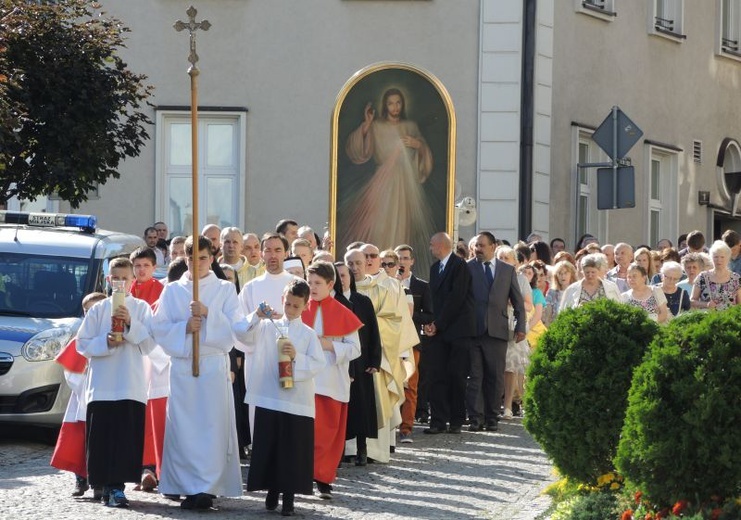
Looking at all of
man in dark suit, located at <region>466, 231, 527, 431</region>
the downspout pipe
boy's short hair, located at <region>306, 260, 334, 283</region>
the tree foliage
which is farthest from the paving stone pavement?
the downspout pipe

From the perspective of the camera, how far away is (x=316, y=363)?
12.0 m

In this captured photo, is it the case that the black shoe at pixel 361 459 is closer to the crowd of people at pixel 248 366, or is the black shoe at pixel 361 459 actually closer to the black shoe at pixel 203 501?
the crowd of people at pixel 248 366

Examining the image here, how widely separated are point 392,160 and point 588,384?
887 cm

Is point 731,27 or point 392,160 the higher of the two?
point 731,27

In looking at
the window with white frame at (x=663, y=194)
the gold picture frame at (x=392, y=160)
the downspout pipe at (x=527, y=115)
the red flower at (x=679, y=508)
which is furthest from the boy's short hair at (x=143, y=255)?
the window with white frame at (x=663, y=194)

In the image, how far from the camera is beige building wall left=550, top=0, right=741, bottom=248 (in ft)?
86.1

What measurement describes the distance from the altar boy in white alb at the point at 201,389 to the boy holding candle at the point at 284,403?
208 millimetres

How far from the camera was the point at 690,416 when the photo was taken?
356 inches

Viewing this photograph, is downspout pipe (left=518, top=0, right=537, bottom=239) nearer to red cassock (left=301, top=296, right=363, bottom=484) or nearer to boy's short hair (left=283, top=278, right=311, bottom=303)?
red cassock (left=301, top=296, right=363, bottom=484)

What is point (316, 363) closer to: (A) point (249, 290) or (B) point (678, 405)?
(A) point (249, 290)

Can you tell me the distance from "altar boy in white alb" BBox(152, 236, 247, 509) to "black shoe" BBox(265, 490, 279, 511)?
34 cm

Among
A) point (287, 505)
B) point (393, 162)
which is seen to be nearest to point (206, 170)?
point (393, 162)

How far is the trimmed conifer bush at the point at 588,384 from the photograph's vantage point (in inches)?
415

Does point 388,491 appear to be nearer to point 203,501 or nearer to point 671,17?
point 203,501
